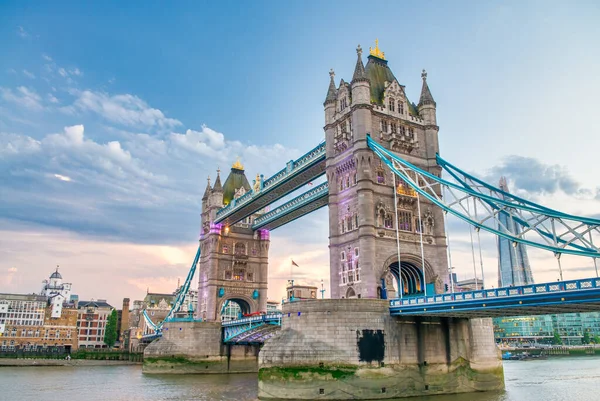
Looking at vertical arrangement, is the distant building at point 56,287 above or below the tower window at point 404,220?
above

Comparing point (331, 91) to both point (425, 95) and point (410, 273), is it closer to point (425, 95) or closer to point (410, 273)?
point (425, 95)

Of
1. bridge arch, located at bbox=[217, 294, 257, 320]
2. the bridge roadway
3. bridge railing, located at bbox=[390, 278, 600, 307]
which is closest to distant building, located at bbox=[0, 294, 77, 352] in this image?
bridge arch, located at bbox=[217, 294, 257, 320]

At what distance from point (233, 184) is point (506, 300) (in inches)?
A: 2149

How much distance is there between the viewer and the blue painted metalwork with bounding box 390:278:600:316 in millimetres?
26688

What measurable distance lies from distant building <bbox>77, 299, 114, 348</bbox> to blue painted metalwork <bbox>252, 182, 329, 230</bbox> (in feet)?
242

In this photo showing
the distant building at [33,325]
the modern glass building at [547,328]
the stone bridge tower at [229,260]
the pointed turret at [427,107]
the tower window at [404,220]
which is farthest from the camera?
the modern glass building at [547,328]

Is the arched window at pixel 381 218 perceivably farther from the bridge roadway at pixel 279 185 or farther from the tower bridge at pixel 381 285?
the bridge roadway at pixel 279 185

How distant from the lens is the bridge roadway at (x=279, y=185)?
52984 mm

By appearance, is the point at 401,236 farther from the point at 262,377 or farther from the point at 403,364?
the point at 262,377

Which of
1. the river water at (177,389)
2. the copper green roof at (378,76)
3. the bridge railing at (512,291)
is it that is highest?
the copper green roof at (378,76)

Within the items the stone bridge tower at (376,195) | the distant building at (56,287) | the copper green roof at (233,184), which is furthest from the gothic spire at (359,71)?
the distant building at (56,287)

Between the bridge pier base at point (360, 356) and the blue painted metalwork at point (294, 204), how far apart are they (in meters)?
20.1

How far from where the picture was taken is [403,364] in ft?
116

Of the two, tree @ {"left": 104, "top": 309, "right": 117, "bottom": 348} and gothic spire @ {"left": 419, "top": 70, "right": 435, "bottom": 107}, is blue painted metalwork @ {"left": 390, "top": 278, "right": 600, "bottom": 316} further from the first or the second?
tree @ {"left": 104, "top": 309, "right": 117, "bottom": 348}
